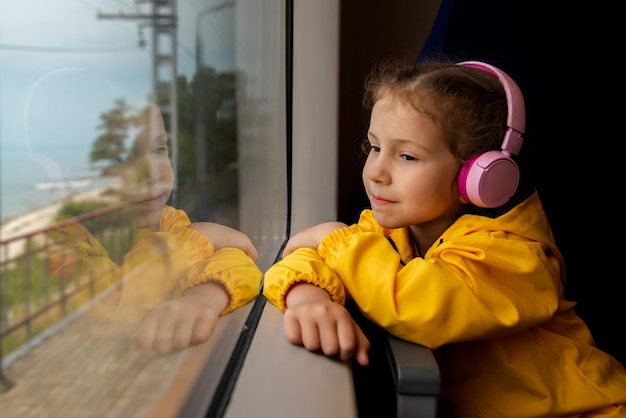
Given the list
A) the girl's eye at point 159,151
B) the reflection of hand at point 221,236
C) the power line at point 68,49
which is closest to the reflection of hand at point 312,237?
the reflection of hand at point 221,236

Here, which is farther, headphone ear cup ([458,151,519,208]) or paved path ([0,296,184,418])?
headphone ear cup ([458,151,519,208])

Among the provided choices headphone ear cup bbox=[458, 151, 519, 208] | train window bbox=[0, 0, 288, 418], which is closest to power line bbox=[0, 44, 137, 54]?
train window bbox=[0, 0, 288, 418]

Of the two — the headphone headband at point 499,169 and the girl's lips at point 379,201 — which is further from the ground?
the headphone headband at point 499,169

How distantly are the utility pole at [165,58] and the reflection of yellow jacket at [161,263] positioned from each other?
0.21ft

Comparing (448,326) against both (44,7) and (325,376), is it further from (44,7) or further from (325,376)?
(44,7)

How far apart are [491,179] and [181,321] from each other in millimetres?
526

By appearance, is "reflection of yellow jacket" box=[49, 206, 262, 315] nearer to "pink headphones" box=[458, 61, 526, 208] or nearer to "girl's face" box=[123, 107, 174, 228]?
"girl's face" box=[123, 107, 174, 228]

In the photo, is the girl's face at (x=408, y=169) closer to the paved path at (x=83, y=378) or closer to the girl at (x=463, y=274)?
the girl at (x=463, y=274)

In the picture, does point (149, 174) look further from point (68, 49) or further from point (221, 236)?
point (221, 236)

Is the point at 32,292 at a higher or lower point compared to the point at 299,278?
higher

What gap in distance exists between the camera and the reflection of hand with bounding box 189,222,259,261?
0.80m

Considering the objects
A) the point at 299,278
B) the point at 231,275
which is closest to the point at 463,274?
the point at 299,278

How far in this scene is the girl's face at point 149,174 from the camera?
478mm

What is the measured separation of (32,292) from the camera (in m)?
0.32
